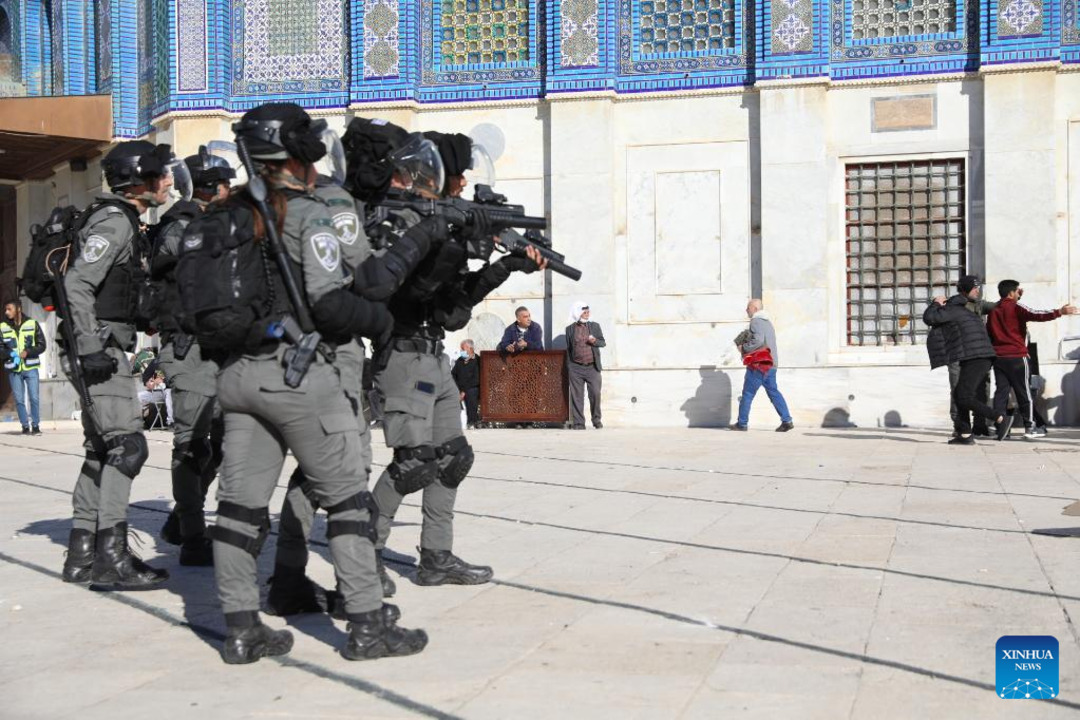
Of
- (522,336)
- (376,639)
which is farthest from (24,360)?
(376,639)

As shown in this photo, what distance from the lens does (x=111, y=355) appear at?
21.6 ft

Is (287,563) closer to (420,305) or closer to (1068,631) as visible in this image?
(420,305)

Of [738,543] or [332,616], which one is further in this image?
[738,543]

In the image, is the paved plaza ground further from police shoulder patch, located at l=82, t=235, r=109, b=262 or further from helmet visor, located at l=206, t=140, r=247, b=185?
helmet visor, located at l=206, t=140, r=247, b=185

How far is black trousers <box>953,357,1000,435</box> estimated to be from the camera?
14.3 metres

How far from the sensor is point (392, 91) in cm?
1967

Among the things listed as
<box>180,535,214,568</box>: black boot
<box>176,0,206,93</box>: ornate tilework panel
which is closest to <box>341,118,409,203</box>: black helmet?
<box>180,535,214,568</box>: black boot

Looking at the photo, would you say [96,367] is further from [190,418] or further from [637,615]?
[637,615]

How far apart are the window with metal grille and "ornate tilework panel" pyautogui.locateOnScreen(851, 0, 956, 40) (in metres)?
1.78

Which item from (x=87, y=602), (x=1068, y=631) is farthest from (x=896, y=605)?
(x=87, y=602)

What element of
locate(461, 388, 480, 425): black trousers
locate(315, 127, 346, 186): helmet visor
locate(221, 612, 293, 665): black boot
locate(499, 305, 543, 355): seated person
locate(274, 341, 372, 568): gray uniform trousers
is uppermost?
locate(315, 127, 346, 186): helmet visor

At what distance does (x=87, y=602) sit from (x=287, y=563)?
3.53 feet

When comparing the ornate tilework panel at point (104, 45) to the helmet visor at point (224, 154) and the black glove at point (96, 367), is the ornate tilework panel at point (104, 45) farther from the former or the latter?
the black glove at point (96, 367)

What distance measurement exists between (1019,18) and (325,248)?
15.3 metres
